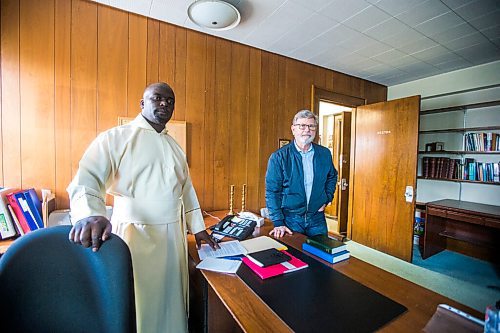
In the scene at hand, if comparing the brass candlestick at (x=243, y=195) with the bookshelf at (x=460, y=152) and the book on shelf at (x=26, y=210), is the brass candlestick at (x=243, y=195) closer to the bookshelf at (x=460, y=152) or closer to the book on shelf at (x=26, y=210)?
the book on shelf at (x=26, y=210)

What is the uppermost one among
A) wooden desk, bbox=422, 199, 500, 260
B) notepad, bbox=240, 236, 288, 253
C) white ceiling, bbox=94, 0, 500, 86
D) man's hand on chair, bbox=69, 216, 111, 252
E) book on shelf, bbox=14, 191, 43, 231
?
white ceiling, bbox=94, 0, 500, 86

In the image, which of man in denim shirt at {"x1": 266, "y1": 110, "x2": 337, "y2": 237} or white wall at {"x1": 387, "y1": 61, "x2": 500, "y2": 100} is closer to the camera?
man in denim shirt at {"x1": 266, "y1": 110, "x2": 337, "y2": 237}

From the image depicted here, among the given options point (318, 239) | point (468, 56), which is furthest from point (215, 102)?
point (468, 56)

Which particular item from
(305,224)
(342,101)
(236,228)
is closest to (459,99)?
(342,101)

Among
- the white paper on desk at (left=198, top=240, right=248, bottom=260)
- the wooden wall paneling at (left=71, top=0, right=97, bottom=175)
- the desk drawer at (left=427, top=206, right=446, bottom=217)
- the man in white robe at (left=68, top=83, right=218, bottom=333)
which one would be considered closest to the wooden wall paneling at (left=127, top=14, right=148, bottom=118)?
the wooden wall paneling at (left=71, top=0, right=97, bottom=175)

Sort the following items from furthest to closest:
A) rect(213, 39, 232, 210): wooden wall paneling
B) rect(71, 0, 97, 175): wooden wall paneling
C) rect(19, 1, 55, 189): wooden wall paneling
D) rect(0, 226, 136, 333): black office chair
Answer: rect(213, 39, 232, 210): wooden wall paneling, rect(71, 0, 97, 175): wooden wall paneling, rect(19, 1, 55, 189): wooden wall paneling, rect(0, 226, 136, 333): black office chair

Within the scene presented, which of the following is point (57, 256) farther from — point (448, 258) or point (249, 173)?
point (448, 258)

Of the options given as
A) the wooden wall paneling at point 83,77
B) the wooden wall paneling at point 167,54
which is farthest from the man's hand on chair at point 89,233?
the wooden wall paneling at point 167,54

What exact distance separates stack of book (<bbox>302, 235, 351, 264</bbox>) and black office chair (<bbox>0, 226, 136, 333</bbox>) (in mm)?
907

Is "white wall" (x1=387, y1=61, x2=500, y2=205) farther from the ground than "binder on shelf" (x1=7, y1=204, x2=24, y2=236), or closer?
farther from the ground

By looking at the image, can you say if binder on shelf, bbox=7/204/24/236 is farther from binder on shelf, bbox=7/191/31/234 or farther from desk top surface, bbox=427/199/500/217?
desk top surface, bbox=427/199/500/217

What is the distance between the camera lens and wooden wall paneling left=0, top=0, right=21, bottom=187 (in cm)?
171

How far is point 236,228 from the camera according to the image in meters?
1.68

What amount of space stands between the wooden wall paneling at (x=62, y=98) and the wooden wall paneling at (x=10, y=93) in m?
0.22
